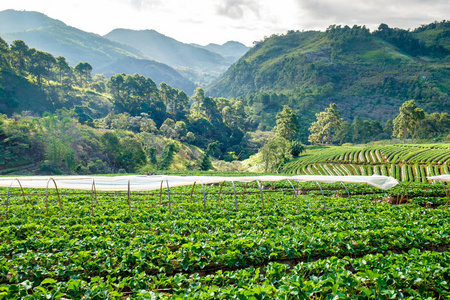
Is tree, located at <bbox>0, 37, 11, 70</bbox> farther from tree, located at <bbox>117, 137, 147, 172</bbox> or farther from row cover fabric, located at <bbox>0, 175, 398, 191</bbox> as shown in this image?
row cover fabric, located at <bbox>0, 175, 398, 191</bbox>

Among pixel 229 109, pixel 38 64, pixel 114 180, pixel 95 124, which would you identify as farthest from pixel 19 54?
pixel 114 180

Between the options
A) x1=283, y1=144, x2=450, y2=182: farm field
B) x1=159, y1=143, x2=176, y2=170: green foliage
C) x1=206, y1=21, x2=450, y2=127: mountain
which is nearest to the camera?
x1=283, y1=144, x2=450, y2=182: farm field

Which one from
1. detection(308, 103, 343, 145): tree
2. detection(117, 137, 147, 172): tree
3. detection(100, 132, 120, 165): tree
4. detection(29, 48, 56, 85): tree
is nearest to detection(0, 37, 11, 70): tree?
detection(29, 48, 56, 85): tree

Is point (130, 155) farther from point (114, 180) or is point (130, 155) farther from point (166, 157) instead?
point (114, 180)

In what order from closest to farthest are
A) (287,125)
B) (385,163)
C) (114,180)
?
(114,180) → (385,163) → (287,125)

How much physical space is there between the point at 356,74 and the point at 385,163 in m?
119

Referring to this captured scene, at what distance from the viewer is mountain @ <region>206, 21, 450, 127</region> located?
123m

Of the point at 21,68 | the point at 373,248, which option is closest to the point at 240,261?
the point at 373,248

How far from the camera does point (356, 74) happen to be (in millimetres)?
145875

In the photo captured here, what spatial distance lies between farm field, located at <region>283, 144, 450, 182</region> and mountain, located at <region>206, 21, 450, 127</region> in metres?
63.9

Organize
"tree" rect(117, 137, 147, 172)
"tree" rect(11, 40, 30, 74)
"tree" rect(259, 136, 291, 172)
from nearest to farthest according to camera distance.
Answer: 1. "tree" rect(117, 137, 147, 172)
2. "tree" rect(259, 136, 291, 172)
3. "tree" rect(11, 40, 30, 74)

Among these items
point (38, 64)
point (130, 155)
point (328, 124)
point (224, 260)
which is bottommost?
point (224, 260)

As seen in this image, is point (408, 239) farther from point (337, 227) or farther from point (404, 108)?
point (404, 108)

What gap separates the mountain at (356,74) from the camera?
12294cm
